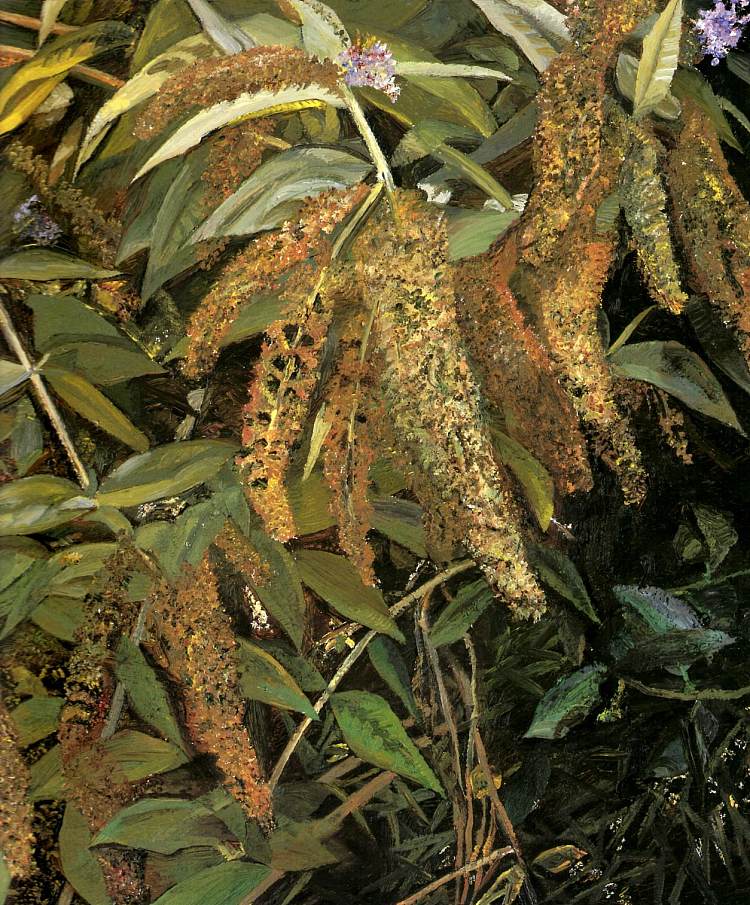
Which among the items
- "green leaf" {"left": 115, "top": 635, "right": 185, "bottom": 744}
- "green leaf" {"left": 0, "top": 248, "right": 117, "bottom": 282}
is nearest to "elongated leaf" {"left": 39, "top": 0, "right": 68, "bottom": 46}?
"green leaf" {"left": 0, "top": 248, "right": 117, "bottom": 282}

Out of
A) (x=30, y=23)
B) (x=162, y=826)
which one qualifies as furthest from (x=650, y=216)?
(x=162, y=826)

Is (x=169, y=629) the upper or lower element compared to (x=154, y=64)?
lower

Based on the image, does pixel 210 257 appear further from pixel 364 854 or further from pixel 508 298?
pixel 364 854

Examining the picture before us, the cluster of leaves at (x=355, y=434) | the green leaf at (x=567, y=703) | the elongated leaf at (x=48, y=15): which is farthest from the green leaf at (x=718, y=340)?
the elongated leaf at (x=48, y=15)

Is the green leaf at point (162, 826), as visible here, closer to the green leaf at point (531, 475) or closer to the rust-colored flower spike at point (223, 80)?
the green leaf at point (531, 475)

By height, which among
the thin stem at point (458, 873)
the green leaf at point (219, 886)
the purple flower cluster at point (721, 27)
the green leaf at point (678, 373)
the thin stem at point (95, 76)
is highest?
the purple flower cluster at point (721, 27)

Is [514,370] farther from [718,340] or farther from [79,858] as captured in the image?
[79,858]

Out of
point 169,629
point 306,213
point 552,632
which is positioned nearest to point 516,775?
point 552,632
